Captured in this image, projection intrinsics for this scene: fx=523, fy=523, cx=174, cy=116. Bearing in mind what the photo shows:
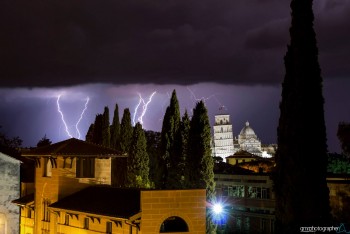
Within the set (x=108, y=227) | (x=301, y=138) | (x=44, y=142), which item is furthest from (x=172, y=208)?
(x=44, y=142)

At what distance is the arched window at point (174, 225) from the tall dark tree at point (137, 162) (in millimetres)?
16841

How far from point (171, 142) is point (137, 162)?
5433 mm

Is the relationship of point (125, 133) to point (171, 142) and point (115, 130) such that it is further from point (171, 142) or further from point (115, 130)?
point (171, 142)

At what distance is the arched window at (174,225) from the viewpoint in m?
24.7

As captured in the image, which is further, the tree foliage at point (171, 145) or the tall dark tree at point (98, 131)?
the tall dark tree at point (98, 131)

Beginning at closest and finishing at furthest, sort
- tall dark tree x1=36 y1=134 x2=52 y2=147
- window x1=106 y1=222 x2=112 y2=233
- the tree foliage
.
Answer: window x1=106 y1=222 x2=112 y2=233
the tree foliage
tall dark tree x1=36 y1=134 x2=52 y2=147

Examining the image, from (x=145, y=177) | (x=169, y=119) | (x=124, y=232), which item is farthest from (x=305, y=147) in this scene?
(x=145, y=177)

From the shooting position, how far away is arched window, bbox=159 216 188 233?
971 inches

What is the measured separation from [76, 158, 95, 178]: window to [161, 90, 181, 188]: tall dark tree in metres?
A: 5.67

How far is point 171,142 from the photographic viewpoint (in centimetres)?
3825

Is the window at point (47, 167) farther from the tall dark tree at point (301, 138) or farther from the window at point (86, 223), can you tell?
the tall dark tree at point (301, 138)

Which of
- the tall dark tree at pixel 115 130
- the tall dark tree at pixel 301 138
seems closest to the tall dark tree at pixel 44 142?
the tall dark tree at pixel 115 130

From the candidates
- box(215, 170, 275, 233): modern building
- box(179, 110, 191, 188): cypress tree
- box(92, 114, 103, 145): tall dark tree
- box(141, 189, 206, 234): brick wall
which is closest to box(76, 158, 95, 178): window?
box(179, 110, 191, 188): cypress tree

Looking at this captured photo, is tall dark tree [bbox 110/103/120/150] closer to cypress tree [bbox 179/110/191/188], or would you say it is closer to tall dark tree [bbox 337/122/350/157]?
cypress tree [bbox 179/110/191/188]
